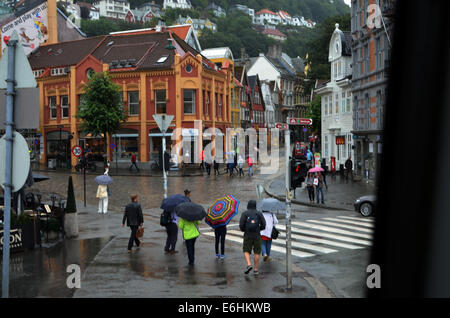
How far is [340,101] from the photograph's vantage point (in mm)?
45250

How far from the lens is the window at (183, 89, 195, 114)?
1975 inches

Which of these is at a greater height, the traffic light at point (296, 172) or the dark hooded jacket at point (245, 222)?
the traffic light at point (296, 172)

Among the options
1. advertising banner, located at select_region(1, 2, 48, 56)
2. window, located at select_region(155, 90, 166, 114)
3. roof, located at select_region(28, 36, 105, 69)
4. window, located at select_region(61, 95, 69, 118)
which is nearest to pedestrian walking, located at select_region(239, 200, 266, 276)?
window, located at select_region(155, 90, 166, 114)

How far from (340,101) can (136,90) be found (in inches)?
759

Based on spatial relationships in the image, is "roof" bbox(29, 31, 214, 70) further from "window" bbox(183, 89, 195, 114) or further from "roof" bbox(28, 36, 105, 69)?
"window" bbox(183, 89, 195, 114)

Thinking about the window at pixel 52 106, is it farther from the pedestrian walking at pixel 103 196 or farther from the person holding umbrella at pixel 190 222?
the person holding umbrella at pixel 190 222

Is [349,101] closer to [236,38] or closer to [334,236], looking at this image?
[334,236]

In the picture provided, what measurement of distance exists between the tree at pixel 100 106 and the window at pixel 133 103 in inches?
147

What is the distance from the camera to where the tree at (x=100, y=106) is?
150 ft

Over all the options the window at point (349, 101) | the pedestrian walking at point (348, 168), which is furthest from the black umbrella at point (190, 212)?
the window at point (349, 101)

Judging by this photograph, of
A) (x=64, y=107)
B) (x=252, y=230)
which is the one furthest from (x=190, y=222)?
(x=64, y=107)

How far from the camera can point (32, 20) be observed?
58375 millimetres
